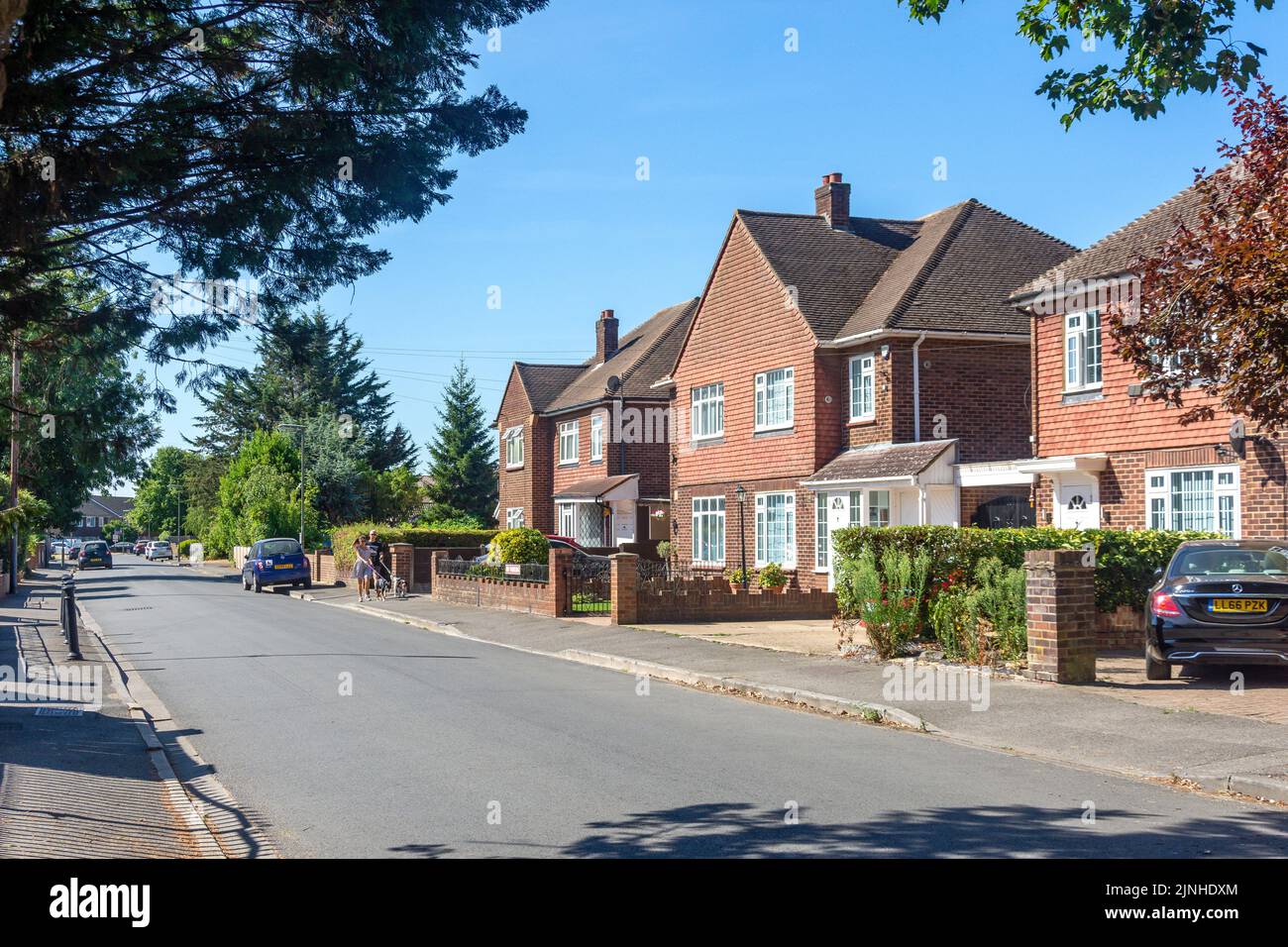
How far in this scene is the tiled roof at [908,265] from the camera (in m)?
26.4

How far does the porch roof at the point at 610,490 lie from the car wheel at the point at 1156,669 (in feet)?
88.4

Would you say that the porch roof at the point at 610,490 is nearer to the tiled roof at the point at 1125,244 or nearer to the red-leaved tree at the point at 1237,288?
the tiled roof at the point at 1125,244

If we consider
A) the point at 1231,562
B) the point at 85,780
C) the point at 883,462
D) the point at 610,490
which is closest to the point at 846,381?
the point at 883,462

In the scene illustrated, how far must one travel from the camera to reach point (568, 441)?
4550cm

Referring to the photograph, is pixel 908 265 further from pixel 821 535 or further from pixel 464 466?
pixel 464 466

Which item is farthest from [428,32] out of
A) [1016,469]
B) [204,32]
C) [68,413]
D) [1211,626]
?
[1016,469]

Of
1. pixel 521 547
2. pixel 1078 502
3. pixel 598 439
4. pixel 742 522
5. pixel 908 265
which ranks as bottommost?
pixel 521 547

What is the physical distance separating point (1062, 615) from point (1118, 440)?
320 inches

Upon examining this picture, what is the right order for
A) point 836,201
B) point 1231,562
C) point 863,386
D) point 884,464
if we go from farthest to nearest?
point 836,201 < point 863,386 < point 884,464 < point 1231,562

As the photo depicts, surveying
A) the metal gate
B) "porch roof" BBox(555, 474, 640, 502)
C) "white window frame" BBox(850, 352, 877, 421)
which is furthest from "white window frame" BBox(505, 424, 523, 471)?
"white window frame" BBox(850, 352, 877, 421)

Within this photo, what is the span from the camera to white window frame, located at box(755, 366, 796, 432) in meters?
28.2

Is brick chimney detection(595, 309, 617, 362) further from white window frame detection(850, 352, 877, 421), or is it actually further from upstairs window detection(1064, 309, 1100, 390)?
upstairs window detection(1064, 309, 1100, 390)

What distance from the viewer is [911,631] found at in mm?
15883

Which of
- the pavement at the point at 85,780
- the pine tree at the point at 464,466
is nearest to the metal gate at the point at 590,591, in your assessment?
the pavement at the point at 85,780
